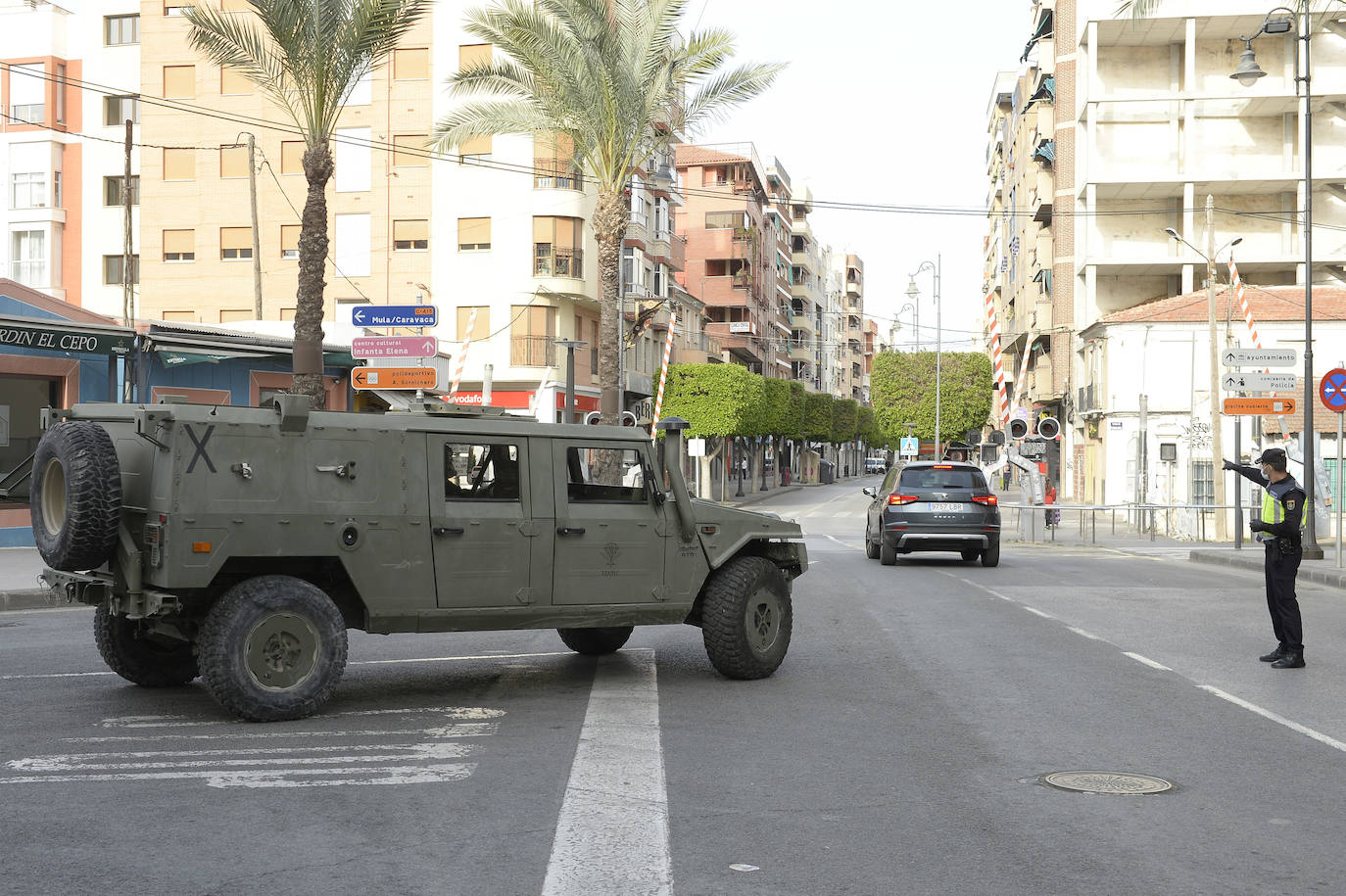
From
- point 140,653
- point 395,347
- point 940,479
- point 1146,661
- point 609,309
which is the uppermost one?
point 609,309

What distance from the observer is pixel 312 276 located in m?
22.7

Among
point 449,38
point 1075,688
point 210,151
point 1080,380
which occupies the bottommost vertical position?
point 1075,688

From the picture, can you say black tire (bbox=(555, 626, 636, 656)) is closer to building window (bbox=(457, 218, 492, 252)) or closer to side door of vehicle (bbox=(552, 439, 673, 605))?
side door of vehicle (bbox=(552, 439, 673, 605))

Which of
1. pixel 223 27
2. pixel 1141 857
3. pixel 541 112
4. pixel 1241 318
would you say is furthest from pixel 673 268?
pixel 1141 857

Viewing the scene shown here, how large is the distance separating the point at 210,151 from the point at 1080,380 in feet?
115

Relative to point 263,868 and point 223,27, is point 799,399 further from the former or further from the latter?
point 263,868

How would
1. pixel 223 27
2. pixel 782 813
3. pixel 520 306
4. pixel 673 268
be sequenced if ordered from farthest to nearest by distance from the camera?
pixel 673 268, pixel 520 306, pixel 223 27, pixel 782 813

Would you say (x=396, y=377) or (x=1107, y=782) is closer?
(x=1107, y=782)

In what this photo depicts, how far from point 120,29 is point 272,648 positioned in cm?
5351

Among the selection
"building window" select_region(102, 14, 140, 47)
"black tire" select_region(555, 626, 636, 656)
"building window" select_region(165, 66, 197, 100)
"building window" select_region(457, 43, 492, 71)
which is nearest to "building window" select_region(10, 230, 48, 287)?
"building window" select_region(165, 66, 197, 100)

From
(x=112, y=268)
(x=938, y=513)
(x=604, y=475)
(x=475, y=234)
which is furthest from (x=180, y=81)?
(x=604, y=475)

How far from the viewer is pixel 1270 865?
17.9 ft

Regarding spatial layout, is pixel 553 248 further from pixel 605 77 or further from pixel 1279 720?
pixel 1279 720

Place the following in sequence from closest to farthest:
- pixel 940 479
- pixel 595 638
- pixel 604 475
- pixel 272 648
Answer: pixel 272 648
pixel 604 475
pixel 595 638
pixel 940 479
